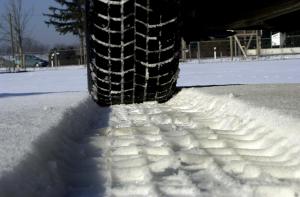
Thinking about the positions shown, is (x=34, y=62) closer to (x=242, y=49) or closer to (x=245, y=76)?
(x=242, y=49)

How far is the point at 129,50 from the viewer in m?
3.43

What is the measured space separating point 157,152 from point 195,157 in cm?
17

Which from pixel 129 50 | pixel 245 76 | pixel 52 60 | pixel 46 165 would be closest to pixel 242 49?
pixel 52 60

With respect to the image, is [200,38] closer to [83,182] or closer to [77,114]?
[77,114]

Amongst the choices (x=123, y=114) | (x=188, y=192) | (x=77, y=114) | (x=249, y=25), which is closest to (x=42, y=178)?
(x=188, y=192)

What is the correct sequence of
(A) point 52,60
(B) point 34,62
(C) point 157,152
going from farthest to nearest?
(B) point 34,62
(A) point 52,60
(C) point 157,152

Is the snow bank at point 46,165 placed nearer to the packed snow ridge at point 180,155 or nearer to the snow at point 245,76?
the packed snow ridge at point 180,155

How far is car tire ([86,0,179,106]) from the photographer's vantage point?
3283 millimetres

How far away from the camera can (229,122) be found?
259 cm

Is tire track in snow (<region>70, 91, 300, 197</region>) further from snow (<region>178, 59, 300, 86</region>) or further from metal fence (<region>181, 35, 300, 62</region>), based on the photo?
metal fence (<region>181, 35, 300, 62</region>)

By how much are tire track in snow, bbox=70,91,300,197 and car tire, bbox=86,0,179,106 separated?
25.0 inches

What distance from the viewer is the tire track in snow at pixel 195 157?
1.55 m

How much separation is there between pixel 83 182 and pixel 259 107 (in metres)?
1.20

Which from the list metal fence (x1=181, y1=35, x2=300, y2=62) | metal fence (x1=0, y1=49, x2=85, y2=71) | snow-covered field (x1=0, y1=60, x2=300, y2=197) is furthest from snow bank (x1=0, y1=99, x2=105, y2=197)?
metal fence (x1=0, y1=49, x2=85, y2=71)
